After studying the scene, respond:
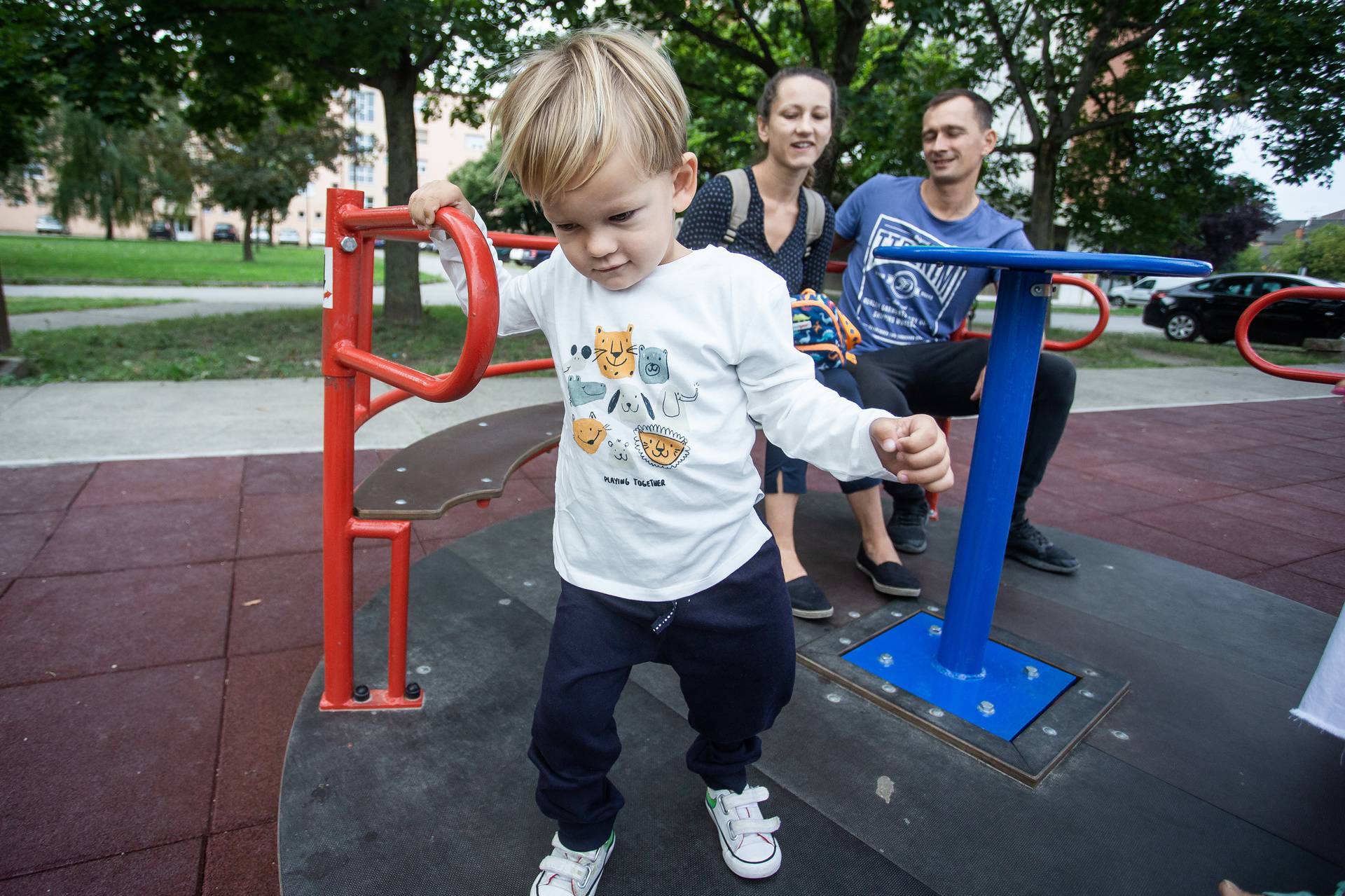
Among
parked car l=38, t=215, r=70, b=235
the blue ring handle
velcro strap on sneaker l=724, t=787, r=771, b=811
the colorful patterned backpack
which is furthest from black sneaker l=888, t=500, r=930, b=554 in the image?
parked car l=38, t=215, r=70, b=235

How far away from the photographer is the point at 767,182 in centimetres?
231

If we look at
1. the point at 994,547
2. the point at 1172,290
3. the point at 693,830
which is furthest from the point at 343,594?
the point at 1172,290

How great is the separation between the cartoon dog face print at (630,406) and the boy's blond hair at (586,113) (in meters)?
0.30

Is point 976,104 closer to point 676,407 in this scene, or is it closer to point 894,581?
point 894,581

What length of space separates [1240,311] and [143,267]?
19.7 metres

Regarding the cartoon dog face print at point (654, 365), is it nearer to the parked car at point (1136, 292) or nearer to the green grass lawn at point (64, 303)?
the green grass lawn at point (64, 303)

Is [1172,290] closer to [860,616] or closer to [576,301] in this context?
[860,616]

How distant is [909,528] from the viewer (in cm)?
280

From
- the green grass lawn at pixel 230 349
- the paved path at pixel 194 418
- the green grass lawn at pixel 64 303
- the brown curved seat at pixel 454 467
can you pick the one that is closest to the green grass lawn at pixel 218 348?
the green grass lawn at pixel 230 349

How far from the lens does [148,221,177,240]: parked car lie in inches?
1799

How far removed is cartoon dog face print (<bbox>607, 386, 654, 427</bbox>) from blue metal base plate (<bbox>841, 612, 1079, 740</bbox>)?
1080mm

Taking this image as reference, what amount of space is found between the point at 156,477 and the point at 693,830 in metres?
2.94

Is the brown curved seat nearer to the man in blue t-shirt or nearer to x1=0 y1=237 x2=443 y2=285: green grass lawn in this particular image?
the man in blue t-shirt

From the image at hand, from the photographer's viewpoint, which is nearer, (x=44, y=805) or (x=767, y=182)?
(x=44, y=805)
